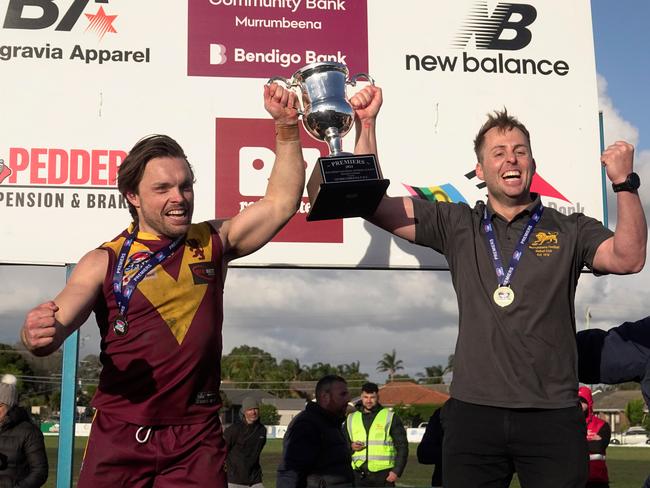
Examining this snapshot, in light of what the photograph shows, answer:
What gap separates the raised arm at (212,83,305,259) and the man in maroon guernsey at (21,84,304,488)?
13 mm

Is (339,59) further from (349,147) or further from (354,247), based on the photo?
(354,247)

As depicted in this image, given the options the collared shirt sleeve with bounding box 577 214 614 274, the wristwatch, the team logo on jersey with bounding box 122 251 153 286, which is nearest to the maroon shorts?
the team logo on jersey with bounding box 122 251 153 286

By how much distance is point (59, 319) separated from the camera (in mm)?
3107

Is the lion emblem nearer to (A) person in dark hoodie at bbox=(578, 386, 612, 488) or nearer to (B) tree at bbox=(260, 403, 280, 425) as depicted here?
(A) person in dark hoodie at bbox=(578, 386, 612, 488)

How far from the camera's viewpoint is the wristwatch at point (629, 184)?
354cm

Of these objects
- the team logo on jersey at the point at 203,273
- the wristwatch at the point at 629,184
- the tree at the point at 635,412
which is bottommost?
the tree at the point at 635,412

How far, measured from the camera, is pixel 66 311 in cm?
316

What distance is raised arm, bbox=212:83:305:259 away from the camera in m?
3.71

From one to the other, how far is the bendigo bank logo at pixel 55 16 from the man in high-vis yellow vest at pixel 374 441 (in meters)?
5.68

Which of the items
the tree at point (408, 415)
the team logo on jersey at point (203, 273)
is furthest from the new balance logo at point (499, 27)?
the tree at point (408, 415)

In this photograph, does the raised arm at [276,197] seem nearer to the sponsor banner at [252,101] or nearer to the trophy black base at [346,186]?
the trophy black base at [346,186]

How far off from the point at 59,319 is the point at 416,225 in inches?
64.7

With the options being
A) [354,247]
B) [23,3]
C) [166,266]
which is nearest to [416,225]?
[166,266]

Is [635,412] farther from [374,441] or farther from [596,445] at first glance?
[596,445]
